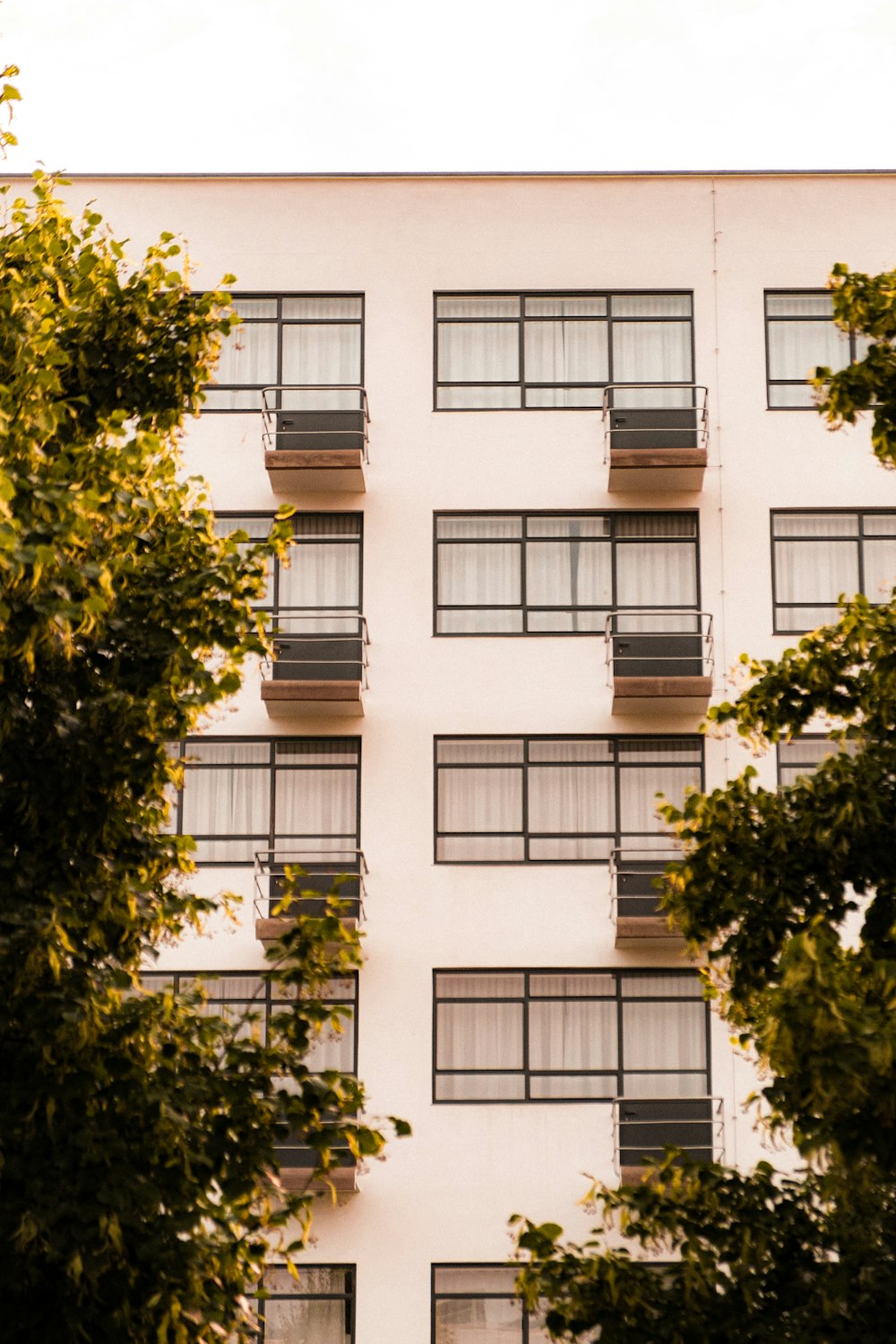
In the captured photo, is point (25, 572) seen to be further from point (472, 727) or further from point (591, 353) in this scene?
point (591, 353)

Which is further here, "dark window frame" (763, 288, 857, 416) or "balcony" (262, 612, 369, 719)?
"dark window frame" (763, 288, 857, 416)

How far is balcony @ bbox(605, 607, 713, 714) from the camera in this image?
26.0 metres

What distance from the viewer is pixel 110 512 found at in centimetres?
1016

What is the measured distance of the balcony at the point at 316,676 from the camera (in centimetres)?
2592

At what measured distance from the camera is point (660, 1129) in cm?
2450

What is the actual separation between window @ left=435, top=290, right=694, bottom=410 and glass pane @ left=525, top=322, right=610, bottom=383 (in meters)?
0.01

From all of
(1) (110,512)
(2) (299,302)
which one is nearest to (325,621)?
(2) (299,302)

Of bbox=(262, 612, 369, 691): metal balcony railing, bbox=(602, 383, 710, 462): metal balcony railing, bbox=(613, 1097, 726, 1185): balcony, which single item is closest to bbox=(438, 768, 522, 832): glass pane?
bbox=(262, 612, 369, 691): metal balcony railing

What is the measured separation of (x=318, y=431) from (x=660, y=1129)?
11.6 metres

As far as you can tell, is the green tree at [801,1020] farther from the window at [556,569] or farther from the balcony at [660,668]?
the window at [556,569]

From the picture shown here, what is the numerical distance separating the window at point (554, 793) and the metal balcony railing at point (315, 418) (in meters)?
4.92

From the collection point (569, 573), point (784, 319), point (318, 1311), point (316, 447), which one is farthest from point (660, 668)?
point (318, 1311)

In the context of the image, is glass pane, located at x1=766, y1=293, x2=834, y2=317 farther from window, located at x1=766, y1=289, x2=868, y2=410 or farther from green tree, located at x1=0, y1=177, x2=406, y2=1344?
Result: green tree, located at x1=0, y1=177, x2=406, y2=1344

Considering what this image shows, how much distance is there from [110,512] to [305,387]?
17737mm
